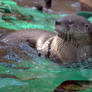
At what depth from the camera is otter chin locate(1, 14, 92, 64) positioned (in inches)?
134

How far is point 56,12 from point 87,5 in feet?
4.70

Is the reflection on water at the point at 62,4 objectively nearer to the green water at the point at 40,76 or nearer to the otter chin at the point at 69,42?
the otter chin at the point at 69,42

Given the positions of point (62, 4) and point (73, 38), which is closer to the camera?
point (73, 38)

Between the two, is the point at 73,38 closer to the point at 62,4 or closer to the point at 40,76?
the point at 40,76

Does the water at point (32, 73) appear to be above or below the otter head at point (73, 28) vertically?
below

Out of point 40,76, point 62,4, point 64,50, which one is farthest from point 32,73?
point 62,4

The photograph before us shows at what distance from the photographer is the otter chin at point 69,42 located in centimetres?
341

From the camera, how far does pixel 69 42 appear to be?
11.9ft

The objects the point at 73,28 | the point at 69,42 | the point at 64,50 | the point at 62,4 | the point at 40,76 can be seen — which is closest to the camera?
the point at 40,76

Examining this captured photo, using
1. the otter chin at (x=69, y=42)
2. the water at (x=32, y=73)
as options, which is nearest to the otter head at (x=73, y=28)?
the otter chin at (x=69, y=42)

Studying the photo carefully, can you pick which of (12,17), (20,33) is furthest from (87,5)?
(20,33)

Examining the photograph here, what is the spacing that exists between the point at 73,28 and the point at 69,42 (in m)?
0.29

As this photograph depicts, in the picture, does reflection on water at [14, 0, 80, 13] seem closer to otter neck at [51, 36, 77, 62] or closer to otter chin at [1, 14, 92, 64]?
otter chin at [1, 14, 92, 64]

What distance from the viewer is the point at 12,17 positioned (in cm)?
687
